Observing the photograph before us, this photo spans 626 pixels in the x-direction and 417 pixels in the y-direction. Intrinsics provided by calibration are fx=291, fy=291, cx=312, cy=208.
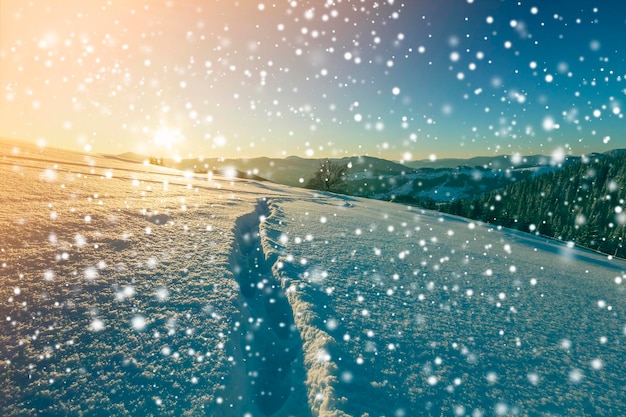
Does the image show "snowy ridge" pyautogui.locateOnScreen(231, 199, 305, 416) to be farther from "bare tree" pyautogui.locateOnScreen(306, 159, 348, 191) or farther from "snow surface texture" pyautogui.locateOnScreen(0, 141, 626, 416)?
"bare tree" pyautogui.locateOnScreen(306, 159, 348, 191)

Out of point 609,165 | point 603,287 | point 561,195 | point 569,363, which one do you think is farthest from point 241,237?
point 609,165

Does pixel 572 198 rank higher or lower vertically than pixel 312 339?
higher

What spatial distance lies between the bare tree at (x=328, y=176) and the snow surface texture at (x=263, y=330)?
38.2 m

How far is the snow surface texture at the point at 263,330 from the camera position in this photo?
85.1 inches

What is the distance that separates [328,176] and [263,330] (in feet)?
135

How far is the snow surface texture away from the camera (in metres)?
2.16

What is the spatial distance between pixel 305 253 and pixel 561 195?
568 feet

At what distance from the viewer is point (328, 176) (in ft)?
145

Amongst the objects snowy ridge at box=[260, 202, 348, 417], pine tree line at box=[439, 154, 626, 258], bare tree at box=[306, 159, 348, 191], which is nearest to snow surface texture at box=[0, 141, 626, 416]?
snowy ridge at box=[260, 202, 348, 417]

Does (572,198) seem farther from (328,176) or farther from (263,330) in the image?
(263,330)

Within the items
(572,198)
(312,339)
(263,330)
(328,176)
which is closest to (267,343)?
(263,330)

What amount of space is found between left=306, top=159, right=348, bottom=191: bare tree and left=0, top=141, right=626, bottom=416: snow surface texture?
125 ft

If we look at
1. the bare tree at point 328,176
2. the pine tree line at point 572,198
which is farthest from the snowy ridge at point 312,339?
the pine tree line at point 572,198

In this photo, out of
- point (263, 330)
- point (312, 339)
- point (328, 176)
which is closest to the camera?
point (312, 339)
